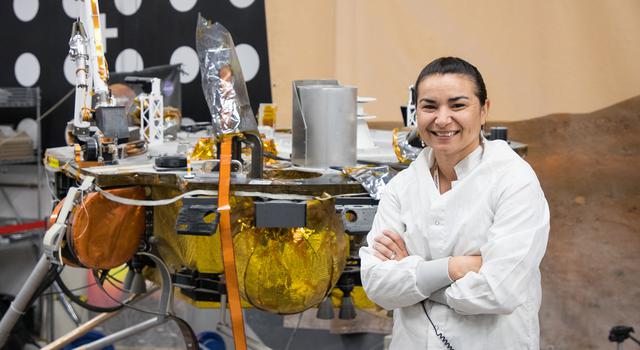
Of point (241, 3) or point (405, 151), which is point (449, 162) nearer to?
point (405, 151)

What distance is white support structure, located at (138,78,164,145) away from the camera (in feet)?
9.44

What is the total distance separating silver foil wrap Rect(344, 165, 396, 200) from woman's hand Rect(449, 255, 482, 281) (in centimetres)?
53

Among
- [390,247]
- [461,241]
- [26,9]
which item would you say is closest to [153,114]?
[390,247]

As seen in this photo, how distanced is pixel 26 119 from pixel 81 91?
222cm

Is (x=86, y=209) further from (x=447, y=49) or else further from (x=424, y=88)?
(x=447, y=49)

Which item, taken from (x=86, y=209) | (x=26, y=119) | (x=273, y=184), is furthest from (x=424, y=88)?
(x=26, y=119)

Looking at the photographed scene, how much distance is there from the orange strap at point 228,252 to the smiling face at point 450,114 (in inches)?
22.0

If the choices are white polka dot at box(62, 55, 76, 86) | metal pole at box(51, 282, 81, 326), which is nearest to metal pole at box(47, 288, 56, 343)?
metal pole at box(51, 282, 81, 326)

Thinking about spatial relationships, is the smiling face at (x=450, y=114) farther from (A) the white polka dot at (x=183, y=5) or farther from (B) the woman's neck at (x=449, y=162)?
(A) the white polka dot at (x=183, y=5)

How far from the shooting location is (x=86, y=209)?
6.92 feet

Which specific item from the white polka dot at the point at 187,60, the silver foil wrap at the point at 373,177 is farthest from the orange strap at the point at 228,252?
the white polka dot at the point at 187,60

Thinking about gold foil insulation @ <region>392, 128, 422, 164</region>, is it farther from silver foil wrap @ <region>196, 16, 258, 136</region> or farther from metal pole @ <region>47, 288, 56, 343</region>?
metal pole @ <region>47, 288, 56, 343</region>

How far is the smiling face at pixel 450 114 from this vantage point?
1.55 m

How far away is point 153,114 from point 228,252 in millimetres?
1075
